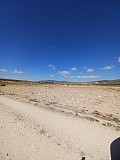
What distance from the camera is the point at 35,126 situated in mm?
12445

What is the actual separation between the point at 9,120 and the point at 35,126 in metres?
2.76

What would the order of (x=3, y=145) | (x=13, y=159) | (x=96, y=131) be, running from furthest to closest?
(x=96, y=131), (x=3, y=145), (x=13, y=159)

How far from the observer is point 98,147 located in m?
9.16

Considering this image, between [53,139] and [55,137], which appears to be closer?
[53,139]

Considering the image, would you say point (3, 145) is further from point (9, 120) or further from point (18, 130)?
point (9, 120)

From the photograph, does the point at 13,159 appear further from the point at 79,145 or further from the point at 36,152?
the point at 79,145

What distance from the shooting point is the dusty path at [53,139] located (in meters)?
8.41

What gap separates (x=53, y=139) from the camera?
10.1 m

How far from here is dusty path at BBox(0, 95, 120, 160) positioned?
8408mm

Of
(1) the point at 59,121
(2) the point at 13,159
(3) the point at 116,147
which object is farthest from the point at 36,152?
(1) the point at 59,121

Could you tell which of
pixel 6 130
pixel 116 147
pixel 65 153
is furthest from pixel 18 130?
pixel 116 147

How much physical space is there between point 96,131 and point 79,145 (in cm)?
250

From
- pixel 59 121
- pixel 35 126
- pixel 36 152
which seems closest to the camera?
pixel 36 152

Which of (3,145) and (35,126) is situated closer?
(3,145)
